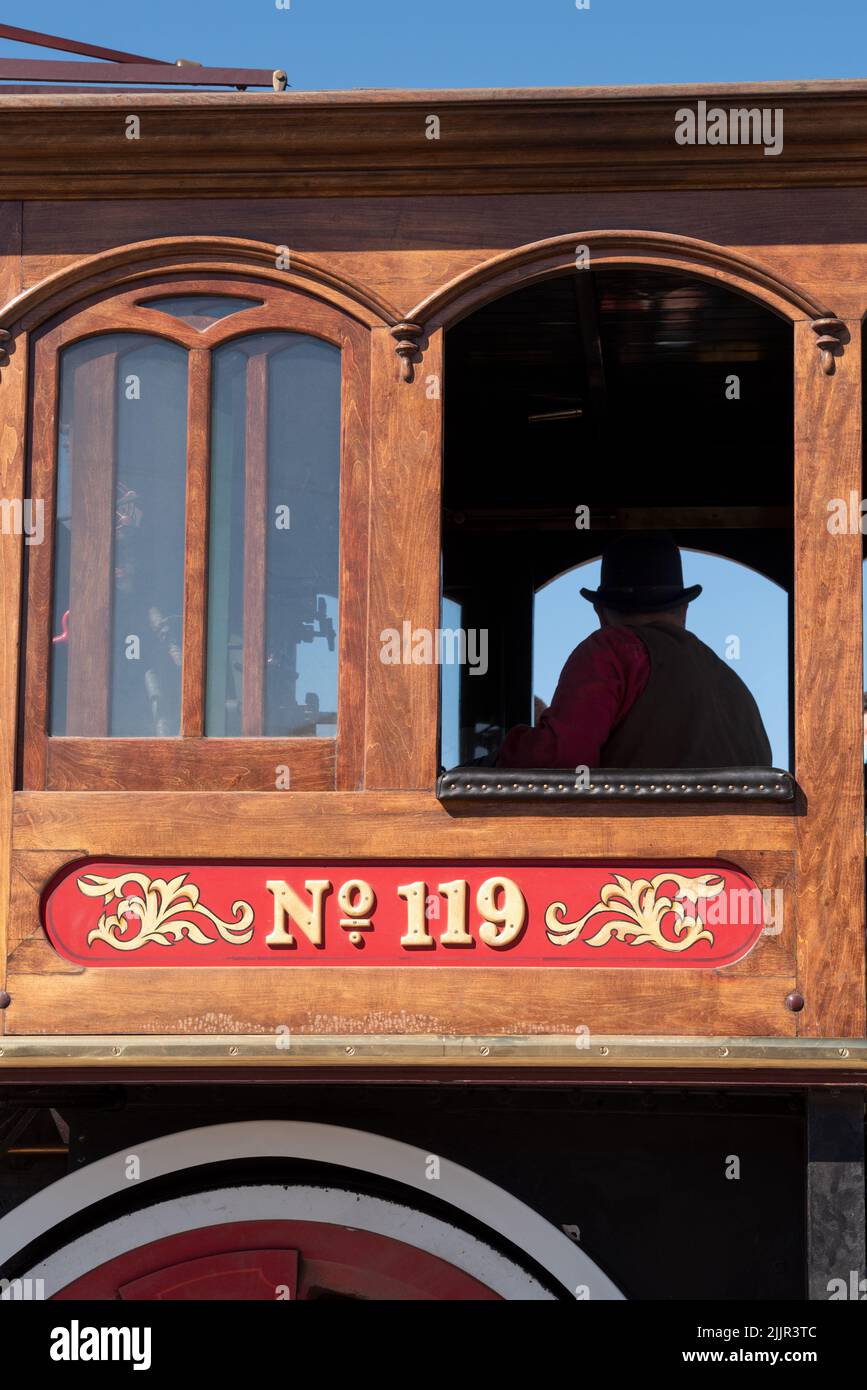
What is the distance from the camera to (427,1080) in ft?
9.37

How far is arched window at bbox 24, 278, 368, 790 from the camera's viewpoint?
3047 mm

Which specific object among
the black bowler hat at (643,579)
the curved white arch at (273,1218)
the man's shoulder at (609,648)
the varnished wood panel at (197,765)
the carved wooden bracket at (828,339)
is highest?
the carved wooden bracket at (828,339)

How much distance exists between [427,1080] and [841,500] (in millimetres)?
1430

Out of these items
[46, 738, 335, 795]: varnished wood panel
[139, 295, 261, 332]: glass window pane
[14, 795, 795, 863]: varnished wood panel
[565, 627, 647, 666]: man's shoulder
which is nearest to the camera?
[14, 795, 795, 863]: varnished wood panel

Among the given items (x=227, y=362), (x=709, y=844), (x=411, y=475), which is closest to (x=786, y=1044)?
(x=709, y=844)

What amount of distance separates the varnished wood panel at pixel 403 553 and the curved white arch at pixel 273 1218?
2.99ft

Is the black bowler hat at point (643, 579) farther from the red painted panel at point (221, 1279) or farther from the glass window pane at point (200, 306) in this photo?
the red painted panel at point (221, 1279)

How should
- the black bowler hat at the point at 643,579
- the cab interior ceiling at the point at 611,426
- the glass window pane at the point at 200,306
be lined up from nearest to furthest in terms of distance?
the glass window pane at the point at 200,306 < the black bowler hat at the point at 643,579 < the cab interior ceiling at the point at 611,426

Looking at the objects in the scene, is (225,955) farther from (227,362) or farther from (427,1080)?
(227,362)

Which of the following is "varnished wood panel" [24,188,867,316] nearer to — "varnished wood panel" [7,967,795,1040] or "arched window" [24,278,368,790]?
"arched window" [24,278,368,790]

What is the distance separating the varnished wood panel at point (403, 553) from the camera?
3.00 m

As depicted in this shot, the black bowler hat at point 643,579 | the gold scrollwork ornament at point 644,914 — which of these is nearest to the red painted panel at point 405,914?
the gold scrollwork ornament at point 644,914

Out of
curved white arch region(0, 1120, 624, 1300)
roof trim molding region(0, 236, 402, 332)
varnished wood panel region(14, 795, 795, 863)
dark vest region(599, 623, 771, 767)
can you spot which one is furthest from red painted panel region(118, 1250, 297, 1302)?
roof trim molding region(0, 236, 402, 332)

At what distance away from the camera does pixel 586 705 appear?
128 inches
